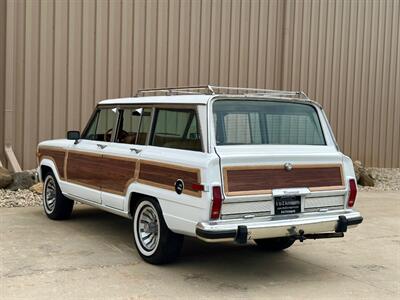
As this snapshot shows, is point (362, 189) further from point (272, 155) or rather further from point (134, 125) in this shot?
point (272, 155)

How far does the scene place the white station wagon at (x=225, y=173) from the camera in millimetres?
5398

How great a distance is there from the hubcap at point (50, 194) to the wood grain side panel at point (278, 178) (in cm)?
379

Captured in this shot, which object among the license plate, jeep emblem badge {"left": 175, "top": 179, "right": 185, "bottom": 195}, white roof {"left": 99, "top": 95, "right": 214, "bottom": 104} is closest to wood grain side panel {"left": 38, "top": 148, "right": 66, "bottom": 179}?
white roof {"left": 99, "top": 95, "right": 214, "bottom": 104}

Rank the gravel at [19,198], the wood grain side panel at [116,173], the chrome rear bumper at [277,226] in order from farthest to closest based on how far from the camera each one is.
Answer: the gravel at [19,198], the wood grain side panel at [116,173], the chrome rear bumper at [277,226]

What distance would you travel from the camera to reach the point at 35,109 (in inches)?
457

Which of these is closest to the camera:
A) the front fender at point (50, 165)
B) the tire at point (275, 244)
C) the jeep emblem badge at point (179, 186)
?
the jeep emblem badge at point (179, 186)

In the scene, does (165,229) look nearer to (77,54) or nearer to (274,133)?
(274,133)

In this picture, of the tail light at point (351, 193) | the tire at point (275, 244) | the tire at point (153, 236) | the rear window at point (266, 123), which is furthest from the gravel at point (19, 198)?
the tail light at point (351, 193)

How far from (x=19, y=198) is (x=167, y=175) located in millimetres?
4872

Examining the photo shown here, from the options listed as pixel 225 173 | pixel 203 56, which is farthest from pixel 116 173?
pixel 203 56

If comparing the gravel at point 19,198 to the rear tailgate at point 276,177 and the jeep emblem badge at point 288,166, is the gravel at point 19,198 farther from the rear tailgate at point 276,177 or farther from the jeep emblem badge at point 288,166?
the jeep emblem badge at point 288,166

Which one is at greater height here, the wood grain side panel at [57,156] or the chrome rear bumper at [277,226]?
the wood grain side panel at [57,156]

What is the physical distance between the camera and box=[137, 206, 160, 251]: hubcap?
6.15m

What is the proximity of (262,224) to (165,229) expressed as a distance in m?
1.04
